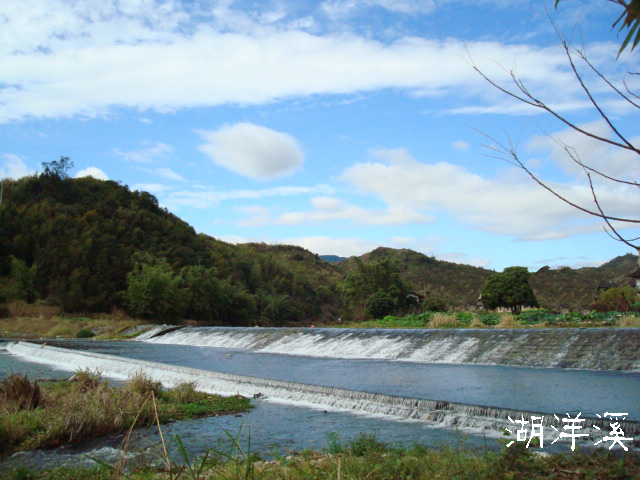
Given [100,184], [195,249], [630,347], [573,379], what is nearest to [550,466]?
[573,379]

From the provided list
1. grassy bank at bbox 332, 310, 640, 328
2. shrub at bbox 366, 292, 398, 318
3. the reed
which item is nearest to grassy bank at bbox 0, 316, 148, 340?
shrub at bbox 366, 292, 398, 318

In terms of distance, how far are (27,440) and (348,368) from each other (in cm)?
839

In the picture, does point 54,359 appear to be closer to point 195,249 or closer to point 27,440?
point 27,440

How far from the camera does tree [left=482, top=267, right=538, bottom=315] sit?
119 ft

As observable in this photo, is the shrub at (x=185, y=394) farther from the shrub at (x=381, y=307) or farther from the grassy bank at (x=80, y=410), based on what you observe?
the shrub at (x=381, y=307)

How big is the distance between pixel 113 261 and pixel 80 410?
4216 centimetres

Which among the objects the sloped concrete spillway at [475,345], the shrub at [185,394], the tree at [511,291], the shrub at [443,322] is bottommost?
the shrub at [185,394]

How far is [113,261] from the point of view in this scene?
153ft

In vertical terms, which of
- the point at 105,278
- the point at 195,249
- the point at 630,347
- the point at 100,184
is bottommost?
the point at 630,347

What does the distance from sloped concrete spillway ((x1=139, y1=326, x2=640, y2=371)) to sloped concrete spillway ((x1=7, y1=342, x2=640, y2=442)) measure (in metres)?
5.42

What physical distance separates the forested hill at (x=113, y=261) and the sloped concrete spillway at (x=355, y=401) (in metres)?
28.4

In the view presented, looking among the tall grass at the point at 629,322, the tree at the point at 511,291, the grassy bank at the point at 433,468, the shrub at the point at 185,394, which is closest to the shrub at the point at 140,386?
the shrub at the point at 185,394

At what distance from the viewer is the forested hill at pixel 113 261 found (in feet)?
136

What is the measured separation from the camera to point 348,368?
1368 centimetres
